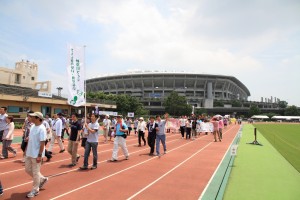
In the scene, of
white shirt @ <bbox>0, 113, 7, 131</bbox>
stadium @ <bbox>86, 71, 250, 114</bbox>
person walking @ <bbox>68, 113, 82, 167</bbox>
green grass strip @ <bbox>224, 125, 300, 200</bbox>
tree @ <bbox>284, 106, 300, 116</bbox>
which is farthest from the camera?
tree @ <bbox>284, 106, 300, 116</bbox>

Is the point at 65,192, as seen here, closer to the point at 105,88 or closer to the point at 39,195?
the point at 39,195

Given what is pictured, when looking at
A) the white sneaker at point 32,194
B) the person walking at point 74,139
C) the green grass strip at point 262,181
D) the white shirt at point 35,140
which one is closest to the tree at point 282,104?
the green grass strip at point 262,181

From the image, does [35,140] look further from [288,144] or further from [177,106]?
[177,106]

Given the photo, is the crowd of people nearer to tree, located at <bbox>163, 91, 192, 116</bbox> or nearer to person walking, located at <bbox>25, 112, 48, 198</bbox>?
person walking, located at <bbox>25, 112, 48, 198</bbox>

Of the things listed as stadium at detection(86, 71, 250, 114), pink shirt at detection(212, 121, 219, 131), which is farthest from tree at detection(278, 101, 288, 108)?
pink shirt at detection(212, 121, 219, 131)

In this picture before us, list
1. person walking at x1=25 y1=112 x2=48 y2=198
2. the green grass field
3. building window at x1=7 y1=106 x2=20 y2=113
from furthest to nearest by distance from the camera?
building window at x1=7 y1=106 x2=20 y2=113, the green grass field, person walking at x1=25 y1=112 x2=48 y2=198

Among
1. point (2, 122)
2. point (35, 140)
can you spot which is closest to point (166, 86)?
point (2, 122)

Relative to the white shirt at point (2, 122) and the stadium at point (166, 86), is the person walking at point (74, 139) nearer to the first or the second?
the white shirt at point (2, 122)

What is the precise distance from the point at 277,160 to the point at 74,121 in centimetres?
840

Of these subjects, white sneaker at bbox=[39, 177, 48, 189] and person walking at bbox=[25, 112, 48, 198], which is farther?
white sneaker at bbox=[39, 177, 48, 189]

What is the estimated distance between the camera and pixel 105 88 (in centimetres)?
12900

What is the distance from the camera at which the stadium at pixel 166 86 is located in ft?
371

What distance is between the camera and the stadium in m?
113

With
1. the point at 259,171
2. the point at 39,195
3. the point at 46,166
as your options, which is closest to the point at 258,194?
the point at 259,171
